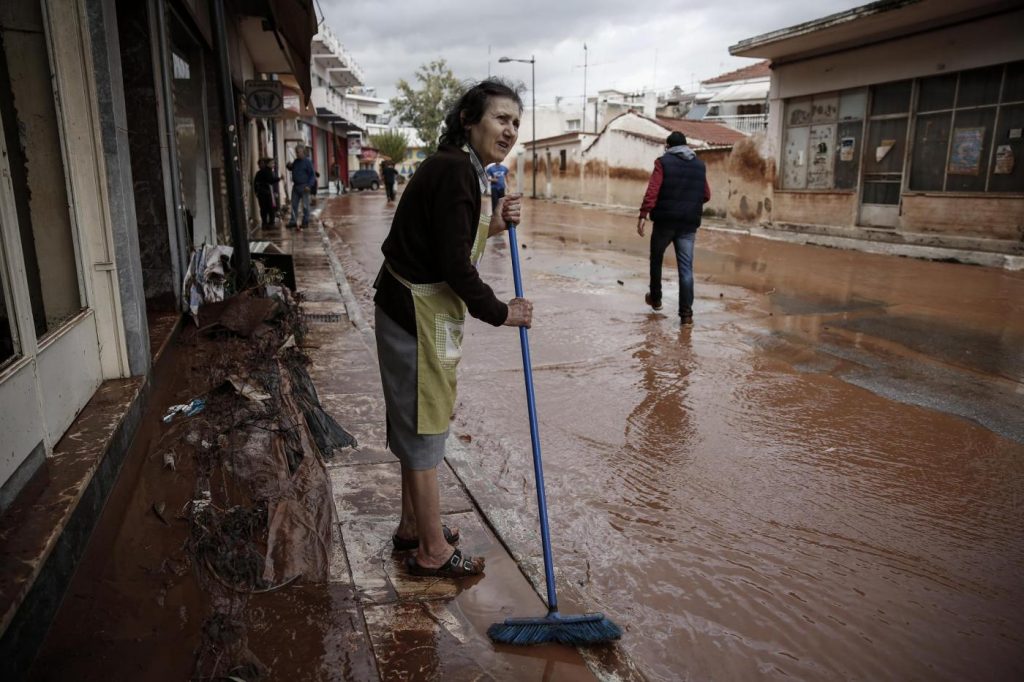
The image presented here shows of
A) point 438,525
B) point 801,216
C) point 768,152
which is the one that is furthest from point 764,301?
point 768,152

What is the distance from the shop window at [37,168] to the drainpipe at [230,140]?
2.77 m

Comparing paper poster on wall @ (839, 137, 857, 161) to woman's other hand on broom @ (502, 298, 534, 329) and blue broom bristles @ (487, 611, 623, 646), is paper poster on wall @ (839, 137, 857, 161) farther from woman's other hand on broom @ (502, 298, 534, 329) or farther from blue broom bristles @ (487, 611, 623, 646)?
blue broom bristles @ (487, 611, 623, 646)

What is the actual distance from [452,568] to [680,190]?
5.31m

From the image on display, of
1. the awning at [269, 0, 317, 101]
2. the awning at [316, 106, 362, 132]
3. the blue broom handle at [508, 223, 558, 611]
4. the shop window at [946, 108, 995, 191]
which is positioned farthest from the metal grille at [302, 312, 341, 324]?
the awning at [316, 106, 362, 132]

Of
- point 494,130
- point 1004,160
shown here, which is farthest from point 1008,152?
point 494,130

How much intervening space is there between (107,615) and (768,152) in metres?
17.9

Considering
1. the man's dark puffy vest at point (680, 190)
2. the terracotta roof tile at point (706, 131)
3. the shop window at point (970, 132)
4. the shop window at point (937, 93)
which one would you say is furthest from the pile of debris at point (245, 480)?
A: the terracotta roof tile at point (706, 131)

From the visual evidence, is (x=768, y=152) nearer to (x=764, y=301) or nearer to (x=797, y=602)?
(x=764, y=301)

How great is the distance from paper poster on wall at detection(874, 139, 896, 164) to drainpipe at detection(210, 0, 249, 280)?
42.7 feet

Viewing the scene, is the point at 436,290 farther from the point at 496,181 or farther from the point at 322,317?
the point at 322,317

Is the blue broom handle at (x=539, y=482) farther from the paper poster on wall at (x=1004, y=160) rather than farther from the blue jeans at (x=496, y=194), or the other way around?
the paper poster on wall at (x=1004, y=160)

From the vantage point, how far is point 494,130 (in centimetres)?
253

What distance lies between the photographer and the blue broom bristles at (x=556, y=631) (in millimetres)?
2334

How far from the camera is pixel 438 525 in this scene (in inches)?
105
